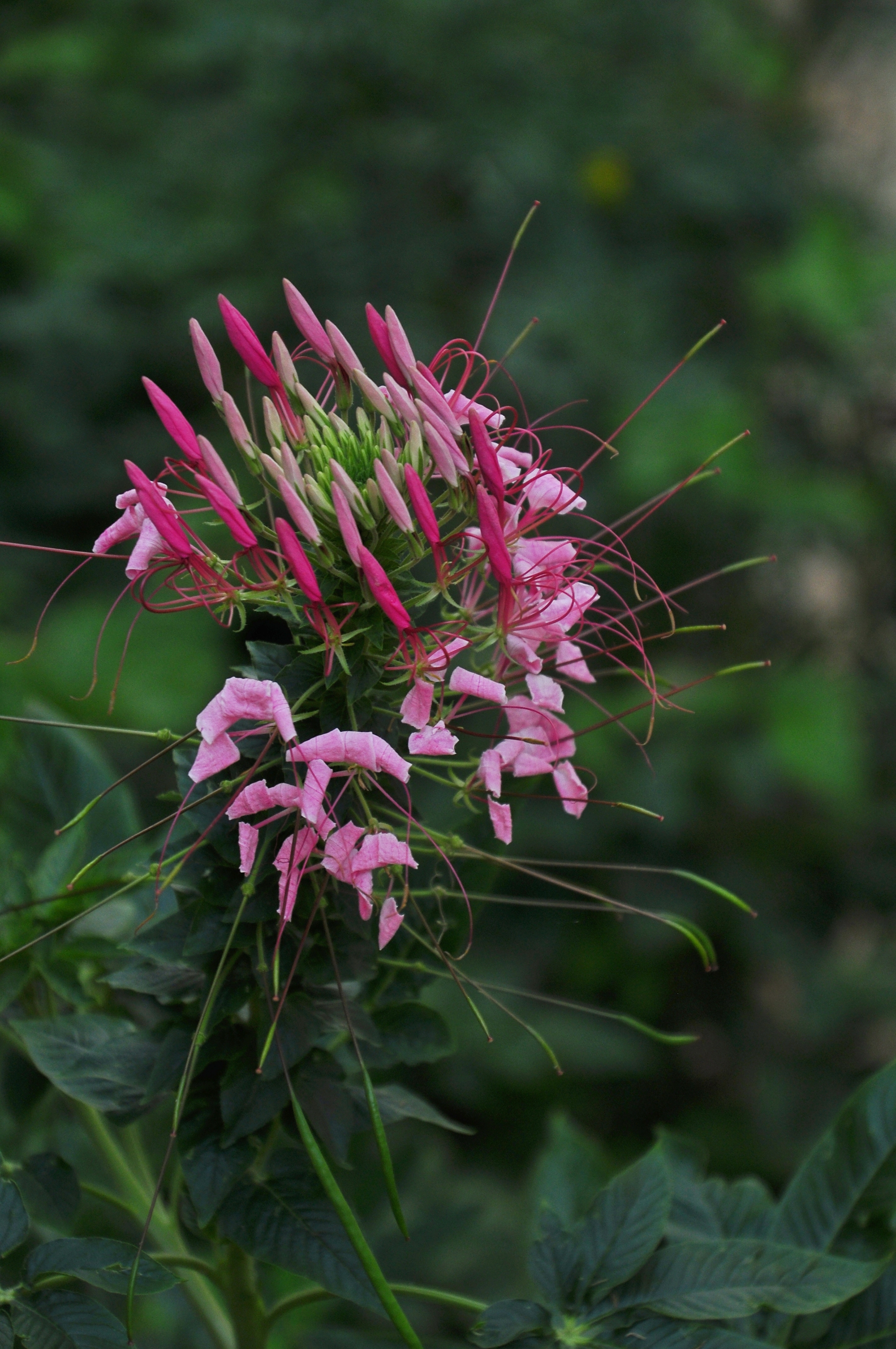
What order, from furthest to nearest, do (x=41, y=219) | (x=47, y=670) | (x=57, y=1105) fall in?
1. (x=41, y=219)
2. (x=47, y=670)
3. (x=57, y=1105)

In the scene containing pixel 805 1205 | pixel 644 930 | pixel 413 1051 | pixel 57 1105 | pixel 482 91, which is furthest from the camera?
pixel 482 91

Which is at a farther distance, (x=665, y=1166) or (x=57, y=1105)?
(x=57, y=1105)

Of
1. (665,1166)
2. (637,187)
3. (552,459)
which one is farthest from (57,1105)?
(637,187)

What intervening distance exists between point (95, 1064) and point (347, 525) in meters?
0.39

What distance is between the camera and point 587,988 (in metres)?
2.40

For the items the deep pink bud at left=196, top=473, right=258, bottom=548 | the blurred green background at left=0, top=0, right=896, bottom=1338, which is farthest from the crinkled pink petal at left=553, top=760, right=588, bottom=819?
the blurred green background at left=0, top=0, right=896, bottom=1338

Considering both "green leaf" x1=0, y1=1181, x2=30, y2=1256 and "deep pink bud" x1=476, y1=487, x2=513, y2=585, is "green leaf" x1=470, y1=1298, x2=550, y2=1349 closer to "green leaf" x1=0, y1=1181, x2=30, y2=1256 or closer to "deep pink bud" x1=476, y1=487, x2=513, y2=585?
"green leaf" x1=0, y1=1181, x2=30, y2=1256

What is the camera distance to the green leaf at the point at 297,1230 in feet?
2.07

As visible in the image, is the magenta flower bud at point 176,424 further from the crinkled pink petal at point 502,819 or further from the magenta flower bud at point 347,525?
the crinkled pink petal at point 502,819

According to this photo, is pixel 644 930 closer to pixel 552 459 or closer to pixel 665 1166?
pixel 552 459

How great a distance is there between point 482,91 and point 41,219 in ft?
3.65

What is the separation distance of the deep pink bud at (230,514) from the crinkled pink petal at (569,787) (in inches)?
9.3

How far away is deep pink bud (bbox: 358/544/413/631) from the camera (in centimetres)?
59

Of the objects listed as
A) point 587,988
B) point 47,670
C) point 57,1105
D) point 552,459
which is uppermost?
point 552,459
